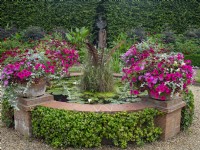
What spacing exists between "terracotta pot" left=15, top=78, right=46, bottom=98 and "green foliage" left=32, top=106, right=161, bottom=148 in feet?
0.77

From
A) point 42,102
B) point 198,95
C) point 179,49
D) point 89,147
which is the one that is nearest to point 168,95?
point 89,147

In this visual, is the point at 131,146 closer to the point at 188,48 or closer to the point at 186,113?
the point at 186,113

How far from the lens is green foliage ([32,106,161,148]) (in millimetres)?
3125

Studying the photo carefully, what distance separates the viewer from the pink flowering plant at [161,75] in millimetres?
3237

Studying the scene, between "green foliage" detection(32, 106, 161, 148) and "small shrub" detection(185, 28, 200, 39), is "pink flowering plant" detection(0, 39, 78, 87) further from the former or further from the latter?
"small shrub" detection(185, 28, 200, 39)

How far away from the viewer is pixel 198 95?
5.86 m

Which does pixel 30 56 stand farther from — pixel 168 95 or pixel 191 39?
pixel 191 39

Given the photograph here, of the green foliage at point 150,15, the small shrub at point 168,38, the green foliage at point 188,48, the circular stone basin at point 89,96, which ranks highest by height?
the green foliage at point 150,15

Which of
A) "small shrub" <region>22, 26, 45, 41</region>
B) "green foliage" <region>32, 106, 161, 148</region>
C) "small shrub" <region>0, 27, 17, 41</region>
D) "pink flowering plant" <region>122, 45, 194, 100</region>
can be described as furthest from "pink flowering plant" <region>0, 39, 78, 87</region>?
"small shrub" <region>0, 27, 17, 41</region>

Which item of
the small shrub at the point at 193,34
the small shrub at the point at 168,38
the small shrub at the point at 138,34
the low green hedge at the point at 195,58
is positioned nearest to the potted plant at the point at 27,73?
the low green hedge at the point at 195,58

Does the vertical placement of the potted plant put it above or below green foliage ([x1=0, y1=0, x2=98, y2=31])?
below

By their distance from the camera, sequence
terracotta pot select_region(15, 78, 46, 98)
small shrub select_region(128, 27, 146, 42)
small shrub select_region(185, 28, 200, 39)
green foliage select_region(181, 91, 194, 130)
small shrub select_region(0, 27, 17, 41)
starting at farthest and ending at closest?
1. small shrub select_region(185, 28, 200, 39)
2. small shrub select_region(0, 27, 17, 41)
3. small shrub select_region(128, 27, 146, 42)
4. green foliage select_region(181, 91, 194, 130)
5. terracotta pot select_region(15, 78, 46, 98)

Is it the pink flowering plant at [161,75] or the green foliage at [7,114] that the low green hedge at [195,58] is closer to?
the pink flowering plant at [161,75]

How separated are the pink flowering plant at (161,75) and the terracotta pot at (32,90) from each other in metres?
1.12
